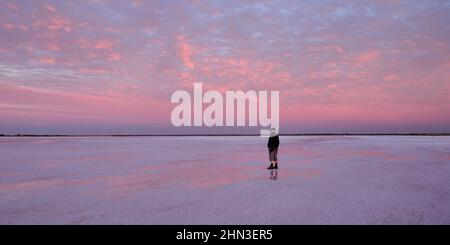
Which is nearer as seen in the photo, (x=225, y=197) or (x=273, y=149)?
(x=225, y=197)

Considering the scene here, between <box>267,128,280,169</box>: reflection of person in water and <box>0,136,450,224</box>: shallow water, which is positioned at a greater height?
<box>267,128,280,169</box>: reflection of person in water

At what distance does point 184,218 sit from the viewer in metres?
5.58

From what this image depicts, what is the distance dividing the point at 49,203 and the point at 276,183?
18.5ft

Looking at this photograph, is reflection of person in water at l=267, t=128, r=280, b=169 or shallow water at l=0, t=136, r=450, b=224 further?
reflection of person in water at l=267, t=128, r=280, b=169

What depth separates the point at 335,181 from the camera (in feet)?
30.5

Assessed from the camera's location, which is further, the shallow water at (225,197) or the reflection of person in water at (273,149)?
the reflection of person in water at (273,149)

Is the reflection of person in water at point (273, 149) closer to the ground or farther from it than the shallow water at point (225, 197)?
farther from it

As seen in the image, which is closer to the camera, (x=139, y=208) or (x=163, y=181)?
(x=139, y=208)

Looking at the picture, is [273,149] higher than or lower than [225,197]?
higher

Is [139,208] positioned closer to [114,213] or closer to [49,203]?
[114,213]
